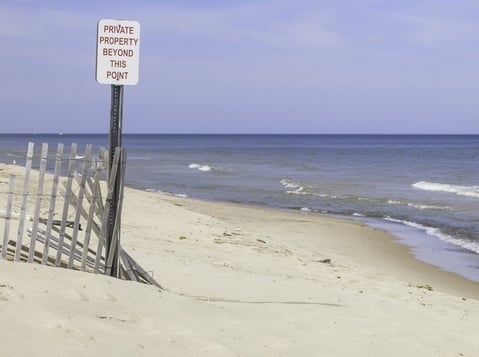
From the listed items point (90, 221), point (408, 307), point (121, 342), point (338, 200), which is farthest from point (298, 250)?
point (338, 200)

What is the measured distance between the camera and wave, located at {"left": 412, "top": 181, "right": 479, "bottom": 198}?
2795cm

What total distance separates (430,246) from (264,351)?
10.7 m

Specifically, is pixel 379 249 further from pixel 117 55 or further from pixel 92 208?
pixel 117 55

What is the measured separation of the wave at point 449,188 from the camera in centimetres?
2795

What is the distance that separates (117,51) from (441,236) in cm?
1238

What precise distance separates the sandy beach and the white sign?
1.77 m

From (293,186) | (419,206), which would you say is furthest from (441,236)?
(293,186)

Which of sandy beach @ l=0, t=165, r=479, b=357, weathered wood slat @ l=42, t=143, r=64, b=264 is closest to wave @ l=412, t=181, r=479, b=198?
sandy beach @ l=0, t=165, r=479, b=357

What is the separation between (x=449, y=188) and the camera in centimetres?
3025

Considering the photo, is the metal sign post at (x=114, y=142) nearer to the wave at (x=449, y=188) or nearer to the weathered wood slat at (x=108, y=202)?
the weathered wood slat at (x=108, y=202)

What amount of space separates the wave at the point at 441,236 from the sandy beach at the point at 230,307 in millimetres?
3193

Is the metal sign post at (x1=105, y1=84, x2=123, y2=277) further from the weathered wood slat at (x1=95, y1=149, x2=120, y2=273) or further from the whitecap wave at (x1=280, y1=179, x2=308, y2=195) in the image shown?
the whitecap wave at (x1=280, y1=179, x2=308, y2=195)

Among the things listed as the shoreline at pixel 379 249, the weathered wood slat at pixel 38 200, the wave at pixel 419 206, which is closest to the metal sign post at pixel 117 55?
the weathered wood slat at pixel 38 200

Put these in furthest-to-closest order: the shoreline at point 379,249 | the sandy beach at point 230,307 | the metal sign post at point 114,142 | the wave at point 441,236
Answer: the wave at point 441,236 → the shoreline at point 379,249 → the metal sign post at point 114,142 → the sandy beach at point 230,307
